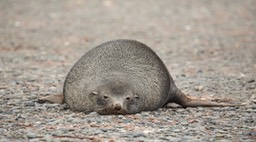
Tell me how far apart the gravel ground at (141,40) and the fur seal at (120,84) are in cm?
16

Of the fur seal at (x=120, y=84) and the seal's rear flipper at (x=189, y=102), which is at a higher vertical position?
the fur seal at (x=120, y=84)

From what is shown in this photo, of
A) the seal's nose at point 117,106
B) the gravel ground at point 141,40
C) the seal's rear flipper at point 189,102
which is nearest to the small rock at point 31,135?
the gravel ground at point 141,40

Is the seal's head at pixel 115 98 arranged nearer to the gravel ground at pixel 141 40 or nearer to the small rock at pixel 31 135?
the gravel ground at pixel 141 40

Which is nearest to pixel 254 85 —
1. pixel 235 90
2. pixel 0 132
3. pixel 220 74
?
pixel 235 90

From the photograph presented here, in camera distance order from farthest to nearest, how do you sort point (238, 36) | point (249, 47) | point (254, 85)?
point (238, 36)
point (249, 47)
point (254, 85)

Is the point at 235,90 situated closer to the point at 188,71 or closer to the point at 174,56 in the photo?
the point at 188,71

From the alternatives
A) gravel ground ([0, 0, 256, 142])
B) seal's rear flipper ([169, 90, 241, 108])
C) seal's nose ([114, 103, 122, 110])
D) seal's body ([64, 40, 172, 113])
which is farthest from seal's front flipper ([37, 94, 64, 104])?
seal's rear flipper ([169, 90, 241, 108])

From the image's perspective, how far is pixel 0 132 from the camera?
7.32 metres

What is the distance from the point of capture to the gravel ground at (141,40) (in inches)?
295

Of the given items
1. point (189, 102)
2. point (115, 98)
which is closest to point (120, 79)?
point (115, 98)

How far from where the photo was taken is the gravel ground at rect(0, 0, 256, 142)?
7480 mm

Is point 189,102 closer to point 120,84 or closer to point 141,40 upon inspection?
point 120,84

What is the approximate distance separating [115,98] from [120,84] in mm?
282

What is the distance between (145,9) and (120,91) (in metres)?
16.3
